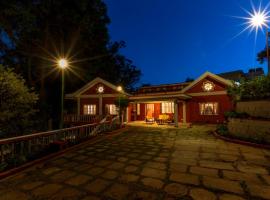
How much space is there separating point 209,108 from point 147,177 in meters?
14.2

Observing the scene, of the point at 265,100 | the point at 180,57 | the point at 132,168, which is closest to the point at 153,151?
the point at 132,168

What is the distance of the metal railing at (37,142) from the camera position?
4.97 metres

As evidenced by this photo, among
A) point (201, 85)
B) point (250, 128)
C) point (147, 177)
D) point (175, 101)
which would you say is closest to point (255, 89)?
point (250, 128)

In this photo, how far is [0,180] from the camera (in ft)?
13.1

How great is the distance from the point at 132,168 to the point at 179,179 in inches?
52.4

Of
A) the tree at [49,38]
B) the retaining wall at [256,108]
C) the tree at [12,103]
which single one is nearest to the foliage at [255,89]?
the retaining wall at [256,108]

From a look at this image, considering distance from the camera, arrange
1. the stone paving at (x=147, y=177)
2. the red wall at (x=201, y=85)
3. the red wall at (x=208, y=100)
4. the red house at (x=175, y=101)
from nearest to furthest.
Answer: the stone paving at (x=147, y=177) → the red wall at (x=208, y=100) → the red house at (x=175, y=101) → the red wall at (x=201, y=85)

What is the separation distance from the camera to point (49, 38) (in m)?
18.4

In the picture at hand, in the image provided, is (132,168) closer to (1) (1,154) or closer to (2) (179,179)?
(2) (179,179)

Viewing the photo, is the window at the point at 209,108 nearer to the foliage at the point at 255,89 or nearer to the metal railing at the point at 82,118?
the foliage at the point at 255,89

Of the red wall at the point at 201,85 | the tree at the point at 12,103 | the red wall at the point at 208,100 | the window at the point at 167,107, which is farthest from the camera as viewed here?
the window at the point at 167,107

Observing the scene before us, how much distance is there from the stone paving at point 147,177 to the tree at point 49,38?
1494cm

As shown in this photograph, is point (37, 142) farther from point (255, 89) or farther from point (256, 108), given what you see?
point (255, 89)

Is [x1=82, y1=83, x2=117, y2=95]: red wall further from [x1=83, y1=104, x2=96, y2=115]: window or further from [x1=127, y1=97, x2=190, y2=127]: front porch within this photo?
[x1=127, y1=97, x2=190, y2=127]: front porch
